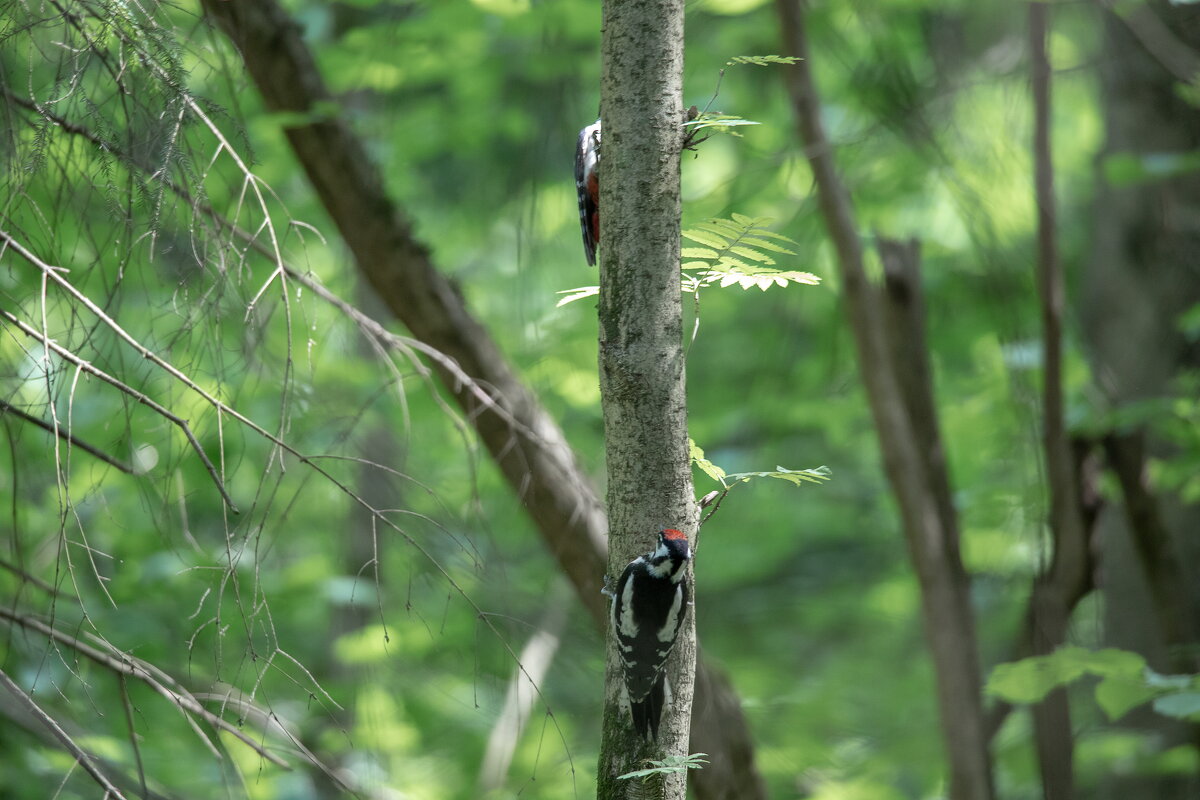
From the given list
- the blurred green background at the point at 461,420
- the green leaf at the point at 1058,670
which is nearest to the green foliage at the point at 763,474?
the blurred green background at the point at 461,420

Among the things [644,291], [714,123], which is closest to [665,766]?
[644,291]

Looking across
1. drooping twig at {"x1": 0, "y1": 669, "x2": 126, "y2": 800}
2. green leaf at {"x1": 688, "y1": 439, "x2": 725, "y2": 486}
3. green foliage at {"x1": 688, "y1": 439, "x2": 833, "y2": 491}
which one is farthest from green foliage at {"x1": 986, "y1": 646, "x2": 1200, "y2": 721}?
drooping twig at {"x1": 0, "y1": 669, "x2": 126, "y2": 800}

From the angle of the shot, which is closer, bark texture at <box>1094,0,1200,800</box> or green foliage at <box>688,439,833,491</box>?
green foliage at <box>688,439,833,491</box>

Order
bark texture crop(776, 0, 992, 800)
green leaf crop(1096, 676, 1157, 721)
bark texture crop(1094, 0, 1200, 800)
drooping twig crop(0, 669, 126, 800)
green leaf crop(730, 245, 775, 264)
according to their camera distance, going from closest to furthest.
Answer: drooping twig crop(0, 669, 126, 800)
green leaf crop(730, 245, 775, 264)
green leaf crop(1096, 676, 1157, 721)
bark texture crop(776, 0, 992, 800)
bark texture crop(1094, 0, 1200, 800)

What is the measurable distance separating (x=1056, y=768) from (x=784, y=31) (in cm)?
285

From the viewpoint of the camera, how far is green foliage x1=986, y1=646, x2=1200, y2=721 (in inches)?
122

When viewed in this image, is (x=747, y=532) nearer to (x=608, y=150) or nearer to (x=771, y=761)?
(x=771, y=761)

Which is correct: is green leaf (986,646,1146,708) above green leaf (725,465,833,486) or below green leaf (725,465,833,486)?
below

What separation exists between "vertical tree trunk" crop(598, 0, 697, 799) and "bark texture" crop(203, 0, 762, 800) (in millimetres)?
1807

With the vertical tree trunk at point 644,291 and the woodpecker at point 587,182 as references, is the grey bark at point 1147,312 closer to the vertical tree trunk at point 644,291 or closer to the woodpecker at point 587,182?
the woodpecker at point 587,182

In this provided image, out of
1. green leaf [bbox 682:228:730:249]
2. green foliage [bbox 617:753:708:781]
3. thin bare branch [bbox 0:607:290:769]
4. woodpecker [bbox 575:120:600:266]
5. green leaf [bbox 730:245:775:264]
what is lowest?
green foliage [bbox 617:753:708:781]

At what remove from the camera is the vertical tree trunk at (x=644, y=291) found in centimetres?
166

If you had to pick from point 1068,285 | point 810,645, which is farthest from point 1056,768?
point 810,645

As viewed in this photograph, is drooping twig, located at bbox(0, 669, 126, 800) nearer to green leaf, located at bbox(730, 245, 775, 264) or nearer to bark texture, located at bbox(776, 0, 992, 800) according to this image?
green leaf, located at bbox(730, 245, 775, 264)
